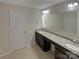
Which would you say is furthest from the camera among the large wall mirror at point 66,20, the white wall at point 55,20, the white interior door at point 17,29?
the white interior door at point 17,29

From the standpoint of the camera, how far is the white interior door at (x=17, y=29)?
12.8ft

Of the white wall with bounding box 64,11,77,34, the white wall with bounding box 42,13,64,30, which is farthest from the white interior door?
the white wall with bounding box 64,11,77,34

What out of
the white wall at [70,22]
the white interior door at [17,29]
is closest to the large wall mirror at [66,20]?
the white wall at [70,22]

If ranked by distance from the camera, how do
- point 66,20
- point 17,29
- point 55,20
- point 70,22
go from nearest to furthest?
point 70,22 → point 66,20 → point 55,20 → point 17,29

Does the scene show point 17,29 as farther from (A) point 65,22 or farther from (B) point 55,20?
(A) point 65,22

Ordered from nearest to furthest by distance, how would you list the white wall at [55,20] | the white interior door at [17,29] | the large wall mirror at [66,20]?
the large wall mirror at [66,20] → the white wall at [55,20] → the white interior door at [17,29]

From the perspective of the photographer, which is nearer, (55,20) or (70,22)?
(70,22)

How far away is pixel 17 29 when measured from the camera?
13.6ft

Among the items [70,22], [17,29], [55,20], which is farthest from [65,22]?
[17,29]

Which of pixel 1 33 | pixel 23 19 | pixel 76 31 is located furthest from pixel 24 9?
pixel 76 31

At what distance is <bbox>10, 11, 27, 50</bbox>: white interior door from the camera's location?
12.8ft

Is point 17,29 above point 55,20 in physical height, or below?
below

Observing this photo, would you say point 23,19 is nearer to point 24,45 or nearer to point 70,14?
point 24,45

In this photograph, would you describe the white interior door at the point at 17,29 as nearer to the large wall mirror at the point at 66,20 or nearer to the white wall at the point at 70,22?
the large wall mirror at the point at 66,20
